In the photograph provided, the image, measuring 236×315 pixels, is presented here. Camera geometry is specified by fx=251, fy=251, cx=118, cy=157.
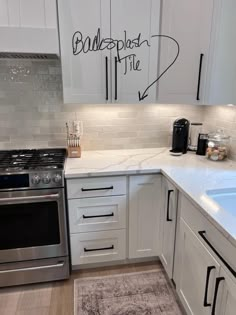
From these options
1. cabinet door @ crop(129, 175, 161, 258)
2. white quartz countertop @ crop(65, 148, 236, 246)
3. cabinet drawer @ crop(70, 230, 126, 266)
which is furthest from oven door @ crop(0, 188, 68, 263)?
cabinet door @ crop(129, 175, 161, 258)

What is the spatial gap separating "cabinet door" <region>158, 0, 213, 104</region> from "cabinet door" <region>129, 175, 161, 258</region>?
2.19 ft

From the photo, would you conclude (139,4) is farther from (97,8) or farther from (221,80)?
(221,80)

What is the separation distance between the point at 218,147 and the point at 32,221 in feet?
5.19

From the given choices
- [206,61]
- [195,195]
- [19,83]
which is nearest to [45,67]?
[19,83]

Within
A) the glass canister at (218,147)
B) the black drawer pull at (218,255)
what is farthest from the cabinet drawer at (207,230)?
the glass canister at (218,147)

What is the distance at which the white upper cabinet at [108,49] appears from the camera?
1755mm

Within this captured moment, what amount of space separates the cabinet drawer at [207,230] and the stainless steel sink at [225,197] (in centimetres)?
15

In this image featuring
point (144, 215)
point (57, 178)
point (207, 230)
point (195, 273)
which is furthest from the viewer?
point (144, 215)

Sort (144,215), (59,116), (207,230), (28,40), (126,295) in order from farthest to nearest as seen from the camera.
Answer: (59,116), (144,215), (126,295), (28,40), (207,230)

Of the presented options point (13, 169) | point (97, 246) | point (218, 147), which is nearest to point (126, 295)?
point (97, 246)

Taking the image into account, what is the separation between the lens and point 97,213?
1941 mm

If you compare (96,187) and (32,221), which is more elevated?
(96,187)

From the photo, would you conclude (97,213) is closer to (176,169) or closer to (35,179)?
(35,179)

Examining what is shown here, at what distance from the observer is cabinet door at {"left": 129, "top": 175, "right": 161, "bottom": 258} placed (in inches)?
75.8
